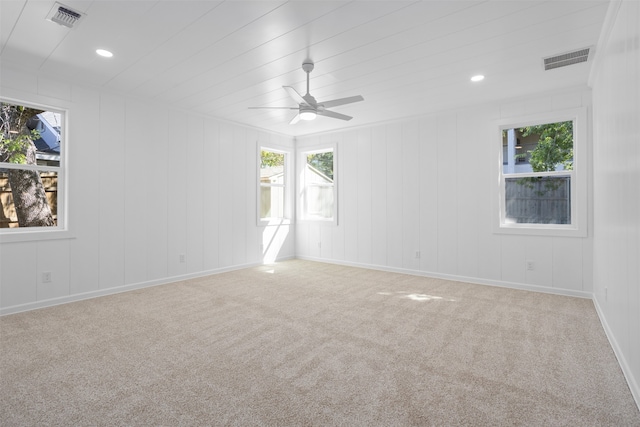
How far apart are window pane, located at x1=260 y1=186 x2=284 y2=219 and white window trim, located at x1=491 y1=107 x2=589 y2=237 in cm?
384

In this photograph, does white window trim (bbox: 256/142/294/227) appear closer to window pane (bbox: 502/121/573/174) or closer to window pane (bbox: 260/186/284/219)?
window pane (bbox: 260/186/284/219)

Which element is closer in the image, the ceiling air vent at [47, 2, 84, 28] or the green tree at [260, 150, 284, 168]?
the ceiling air vent at [47, 2, 84, 28]

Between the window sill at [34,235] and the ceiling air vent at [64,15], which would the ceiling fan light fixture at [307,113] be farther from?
the window sill at [34,235]

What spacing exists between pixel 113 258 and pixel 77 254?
39 cm

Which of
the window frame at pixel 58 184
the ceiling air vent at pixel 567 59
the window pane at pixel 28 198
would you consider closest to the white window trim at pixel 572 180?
the ceiling air vent at pixel 567 59

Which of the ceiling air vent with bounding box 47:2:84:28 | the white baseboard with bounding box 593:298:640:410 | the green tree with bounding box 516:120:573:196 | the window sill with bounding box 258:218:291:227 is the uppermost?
the ceiling air vent with bounding box 47:2:84:28

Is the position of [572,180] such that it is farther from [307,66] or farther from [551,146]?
[307,66]

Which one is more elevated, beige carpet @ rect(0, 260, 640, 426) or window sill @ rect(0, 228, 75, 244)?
window sill @ rect(0, 228, 75, 244)

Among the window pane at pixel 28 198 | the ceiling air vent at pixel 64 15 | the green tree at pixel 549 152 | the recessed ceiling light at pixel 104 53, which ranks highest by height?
the recessed ceiling light at pixel 104 53

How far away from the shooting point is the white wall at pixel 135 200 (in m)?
3.66

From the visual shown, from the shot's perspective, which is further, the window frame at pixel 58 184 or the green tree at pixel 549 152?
the green tree at pixel 549 152

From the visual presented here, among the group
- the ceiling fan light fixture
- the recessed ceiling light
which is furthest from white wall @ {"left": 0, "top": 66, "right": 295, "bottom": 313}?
the ceiling fan light fixture

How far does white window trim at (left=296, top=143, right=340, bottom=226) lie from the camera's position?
6230 millimetres

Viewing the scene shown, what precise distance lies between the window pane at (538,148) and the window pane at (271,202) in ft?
13.0
